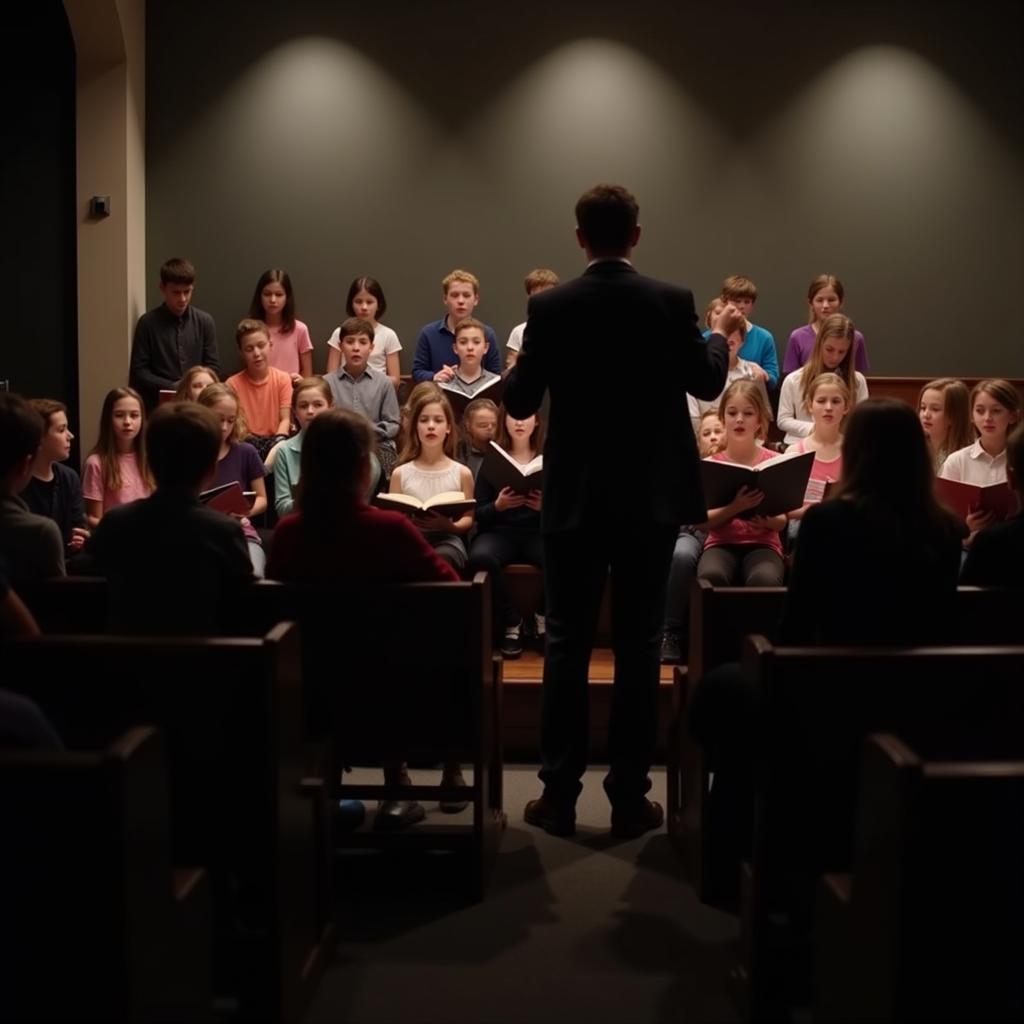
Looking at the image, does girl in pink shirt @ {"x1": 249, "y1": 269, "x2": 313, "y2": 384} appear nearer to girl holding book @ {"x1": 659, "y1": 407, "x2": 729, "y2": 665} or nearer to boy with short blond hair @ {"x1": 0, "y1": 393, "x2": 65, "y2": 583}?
girl holding book @ {"x1": 659, "y1": 407, "x2": 729, "y2": 665}

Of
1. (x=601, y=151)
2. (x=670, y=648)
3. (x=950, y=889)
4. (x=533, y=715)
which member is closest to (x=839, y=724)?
(x=950, y=889)

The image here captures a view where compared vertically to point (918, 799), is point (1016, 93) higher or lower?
higher

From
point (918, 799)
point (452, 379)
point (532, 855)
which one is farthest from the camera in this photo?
point (452, 379)

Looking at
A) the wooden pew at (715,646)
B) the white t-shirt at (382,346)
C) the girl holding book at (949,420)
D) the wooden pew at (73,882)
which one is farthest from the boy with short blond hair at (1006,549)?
the white t-shirt at (382,346)

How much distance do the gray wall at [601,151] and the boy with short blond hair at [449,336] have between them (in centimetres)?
81

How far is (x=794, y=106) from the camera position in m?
7.80

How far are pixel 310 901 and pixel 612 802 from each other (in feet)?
3.62

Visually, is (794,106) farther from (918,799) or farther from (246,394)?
(918,799)

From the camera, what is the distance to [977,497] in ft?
13.6

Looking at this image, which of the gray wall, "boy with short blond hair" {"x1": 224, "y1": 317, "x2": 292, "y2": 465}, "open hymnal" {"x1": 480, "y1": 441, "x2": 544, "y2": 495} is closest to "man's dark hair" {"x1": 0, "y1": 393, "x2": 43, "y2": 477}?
"open hymnal" {"x1": 480, "y1": 441, "x2": 544, "y2": 495}

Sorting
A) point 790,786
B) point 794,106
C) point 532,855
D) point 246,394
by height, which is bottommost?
point 532,855

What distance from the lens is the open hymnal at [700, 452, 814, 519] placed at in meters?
4.14

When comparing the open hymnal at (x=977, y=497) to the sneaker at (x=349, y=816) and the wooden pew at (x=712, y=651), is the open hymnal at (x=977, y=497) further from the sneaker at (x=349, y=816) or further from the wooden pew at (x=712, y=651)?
the sneaker at (x=349, y=816)

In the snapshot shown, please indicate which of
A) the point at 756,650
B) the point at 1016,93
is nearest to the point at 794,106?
the point at 1016,93
